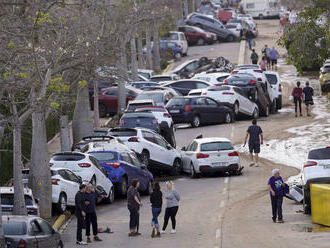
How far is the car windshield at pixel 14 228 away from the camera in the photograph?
1853 cm

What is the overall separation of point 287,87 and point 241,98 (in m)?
12.1

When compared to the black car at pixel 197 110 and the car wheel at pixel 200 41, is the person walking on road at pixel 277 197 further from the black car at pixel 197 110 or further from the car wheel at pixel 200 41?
the car wheel at pixel 200 41

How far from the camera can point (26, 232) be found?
1845 cm

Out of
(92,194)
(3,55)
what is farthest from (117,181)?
(3,55)

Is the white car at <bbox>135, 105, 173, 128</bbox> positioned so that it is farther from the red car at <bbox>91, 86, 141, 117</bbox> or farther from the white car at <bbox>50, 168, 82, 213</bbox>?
the white car at <bbox>50, 168, 82, 213</bbox>

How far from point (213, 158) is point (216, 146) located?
1.79 feet

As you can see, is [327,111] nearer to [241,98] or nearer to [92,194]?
[241,98]

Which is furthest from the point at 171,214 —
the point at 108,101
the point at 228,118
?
the point at 108,101

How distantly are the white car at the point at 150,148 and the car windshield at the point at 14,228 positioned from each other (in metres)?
13.5

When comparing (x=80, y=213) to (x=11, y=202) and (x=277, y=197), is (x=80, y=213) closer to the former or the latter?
(x=11, y=202)

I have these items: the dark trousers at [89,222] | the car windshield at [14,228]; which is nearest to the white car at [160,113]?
the dark trousers at [89,222]

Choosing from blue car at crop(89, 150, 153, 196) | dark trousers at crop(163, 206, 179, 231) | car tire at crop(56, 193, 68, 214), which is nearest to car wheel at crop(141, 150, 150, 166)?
blue car at crop(89, 150, 153, 196)

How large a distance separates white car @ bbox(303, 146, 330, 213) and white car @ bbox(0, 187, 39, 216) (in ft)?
21.3

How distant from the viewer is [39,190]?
24.8m
